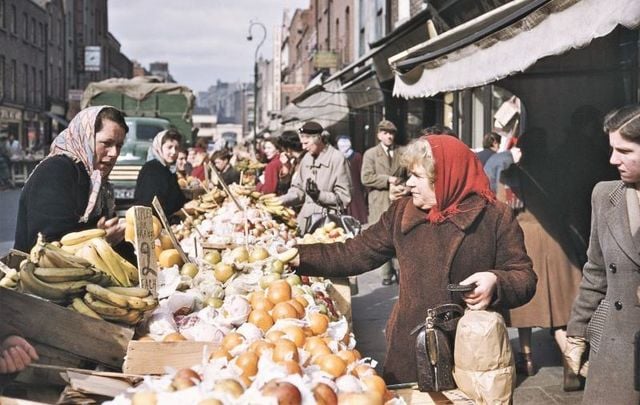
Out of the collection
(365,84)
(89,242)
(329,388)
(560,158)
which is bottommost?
(329,388)

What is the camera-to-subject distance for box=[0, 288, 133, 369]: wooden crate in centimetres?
259

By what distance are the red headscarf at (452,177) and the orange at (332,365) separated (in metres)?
0.96

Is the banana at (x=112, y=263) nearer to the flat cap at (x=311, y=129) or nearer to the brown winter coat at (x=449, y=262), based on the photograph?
the brown winter coat at (x=449, y=262)

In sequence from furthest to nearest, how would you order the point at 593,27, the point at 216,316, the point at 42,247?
the point at 593,27 < the point at 216,316 < the point at 42,247

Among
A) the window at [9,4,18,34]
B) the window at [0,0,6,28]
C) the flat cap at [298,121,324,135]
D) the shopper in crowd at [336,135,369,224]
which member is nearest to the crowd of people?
the flat cap at [298,121,324,135]

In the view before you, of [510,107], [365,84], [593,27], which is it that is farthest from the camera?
[365,84]

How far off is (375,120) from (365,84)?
4.49 meters

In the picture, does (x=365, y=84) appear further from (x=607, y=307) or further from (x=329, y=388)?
(x=329, y=388)

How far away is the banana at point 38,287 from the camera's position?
9.31 ft

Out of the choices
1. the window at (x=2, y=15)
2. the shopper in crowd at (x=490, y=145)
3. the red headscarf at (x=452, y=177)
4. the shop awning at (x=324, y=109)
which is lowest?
the red headscarf at (x=452, y=177)

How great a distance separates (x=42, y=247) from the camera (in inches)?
119

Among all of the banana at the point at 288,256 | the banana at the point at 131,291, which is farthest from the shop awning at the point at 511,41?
the banana at the point at 131,291

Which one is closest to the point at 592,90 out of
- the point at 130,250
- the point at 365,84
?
the point at 130,250

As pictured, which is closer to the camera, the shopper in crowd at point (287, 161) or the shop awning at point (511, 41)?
the shop awning at point (511, 41)
